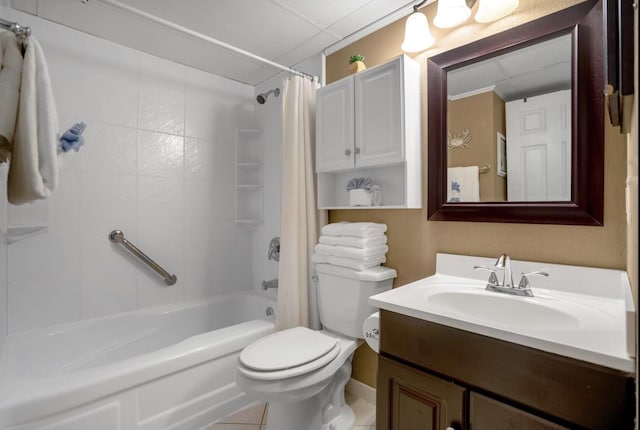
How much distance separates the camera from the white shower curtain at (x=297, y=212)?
69.9 inches

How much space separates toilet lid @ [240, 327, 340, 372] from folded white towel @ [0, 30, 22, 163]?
107 cm

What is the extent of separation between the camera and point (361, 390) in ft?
5.93

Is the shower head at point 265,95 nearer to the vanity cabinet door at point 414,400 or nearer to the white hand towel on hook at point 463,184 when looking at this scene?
the white hand towel on hook at point 463,184

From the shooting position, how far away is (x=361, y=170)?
178 cm

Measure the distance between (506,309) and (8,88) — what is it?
5.59 feet

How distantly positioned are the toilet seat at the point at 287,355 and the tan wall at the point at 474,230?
1.65ft

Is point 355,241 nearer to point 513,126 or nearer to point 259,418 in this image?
point 513,126

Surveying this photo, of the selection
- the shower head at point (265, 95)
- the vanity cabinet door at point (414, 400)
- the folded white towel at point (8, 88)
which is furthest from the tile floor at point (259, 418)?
the shower head at point (265, 95)

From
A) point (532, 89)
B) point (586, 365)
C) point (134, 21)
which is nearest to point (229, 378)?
point (586, 365)

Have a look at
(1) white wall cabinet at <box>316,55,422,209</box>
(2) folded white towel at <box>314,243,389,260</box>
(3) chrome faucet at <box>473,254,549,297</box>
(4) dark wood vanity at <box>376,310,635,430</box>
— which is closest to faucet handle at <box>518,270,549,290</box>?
(3) chrome faucet at <box>473,254,549,297</box>

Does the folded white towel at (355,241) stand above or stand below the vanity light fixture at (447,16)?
below

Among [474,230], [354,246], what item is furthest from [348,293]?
[474,230]

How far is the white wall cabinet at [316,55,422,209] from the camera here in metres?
1.45

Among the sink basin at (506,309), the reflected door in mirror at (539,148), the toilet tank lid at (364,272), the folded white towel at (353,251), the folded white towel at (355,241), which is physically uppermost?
the reflected door in mirror at (539,148)
